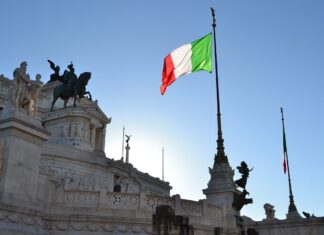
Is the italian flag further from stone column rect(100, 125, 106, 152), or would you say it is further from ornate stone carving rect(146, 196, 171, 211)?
stone column rect(100, 125, 106, 152)

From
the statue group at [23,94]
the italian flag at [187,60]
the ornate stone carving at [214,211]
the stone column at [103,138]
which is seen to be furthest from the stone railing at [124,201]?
the stone column at [103,138]

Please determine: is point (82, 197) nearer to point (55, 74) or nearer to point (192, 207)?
point (192, 207)

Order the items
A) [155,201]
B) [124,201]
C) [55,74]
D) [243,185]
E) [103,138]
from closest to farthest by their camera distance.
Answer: [243,185] → [124,201] → [155,201] → [103,138] → [55,74]

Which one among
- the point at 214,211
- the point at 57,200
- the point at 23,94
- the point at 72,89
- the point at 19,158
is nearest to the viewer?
the point at 19,158

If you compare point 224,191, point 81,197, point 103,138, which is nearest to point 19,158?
point 81,197

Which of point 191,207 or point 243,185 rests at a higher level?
point 243,185

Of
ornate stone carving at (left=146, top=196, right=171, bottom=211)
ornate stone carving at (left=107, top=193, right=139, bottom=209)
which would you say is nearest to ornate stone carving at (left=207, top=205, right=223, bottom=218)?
ornate stone carving at (left=146, top=196, right=171, bottom=211)

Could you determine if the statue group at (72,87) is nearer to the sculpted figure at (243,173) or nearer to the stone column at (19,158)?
the stone column at (19,158)

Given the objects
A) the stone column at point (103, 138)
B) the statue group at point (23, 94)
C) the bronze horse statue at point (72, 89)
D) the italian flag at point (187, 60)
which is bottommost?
the statue group at point (23, 94)

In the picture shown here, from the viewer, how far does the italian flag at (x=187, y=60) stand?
70.5ft

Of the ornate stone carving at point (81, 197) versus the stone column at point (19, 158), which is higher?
the stone column at point (19, 158)

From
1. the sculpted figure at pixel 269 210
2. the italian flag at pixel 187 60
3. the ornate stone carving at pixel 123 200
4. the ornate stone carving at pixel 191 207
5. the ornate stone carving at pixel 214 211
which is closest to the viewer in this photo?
the ornate stone carving at pixel 123 200

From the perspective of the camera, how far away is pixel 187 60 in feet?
71.1

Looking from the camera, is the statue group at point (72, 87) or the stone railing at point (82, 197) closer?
the stone railing at point (82, 197)
